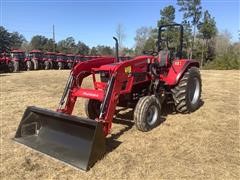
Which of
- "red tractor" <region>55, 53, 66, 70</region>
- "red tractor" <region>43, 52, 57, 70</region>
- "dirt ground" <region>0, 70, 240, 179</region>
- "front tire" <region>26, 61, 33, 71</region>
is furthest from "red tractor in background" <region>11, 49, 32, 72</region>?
"dirt ground" <region>0, 70, 240, 179</region>

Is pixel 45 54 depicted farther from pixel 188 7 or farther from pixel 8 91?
pixel 188 7

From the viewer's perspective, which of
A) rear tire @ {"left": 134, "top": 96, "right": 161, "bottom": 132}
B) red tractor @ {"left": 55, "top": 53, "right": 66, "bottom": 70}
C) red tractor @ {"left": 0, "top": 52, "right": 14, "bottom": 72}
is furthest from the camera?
red tractor @ {"left": 55, "top": 53, "right": 66, "bottom": 70}

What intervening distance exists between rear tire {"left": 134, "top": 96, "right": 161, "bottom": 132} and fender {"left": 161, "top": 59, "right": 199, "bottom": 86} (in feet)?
3.38

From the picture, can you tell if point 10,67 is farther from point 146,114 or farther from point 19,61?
point 146,114

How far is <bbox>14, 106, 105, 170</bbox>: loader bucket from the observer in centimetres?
434

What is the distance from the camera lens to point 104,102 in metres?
4.90

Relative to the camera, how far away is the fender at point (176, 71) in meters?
6.75

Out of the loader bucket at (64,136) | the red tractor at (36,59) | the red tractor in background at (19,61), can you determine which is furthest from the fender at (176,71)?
the red tractor at (36,59)

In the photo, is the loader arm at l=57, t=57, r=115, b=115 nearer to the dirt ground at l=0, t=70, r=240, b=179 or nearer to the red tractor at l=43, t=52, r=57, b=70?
the dirt ground at l=0, t=70, r=240, b=179

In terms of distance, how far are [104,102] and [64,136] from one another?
83 cm

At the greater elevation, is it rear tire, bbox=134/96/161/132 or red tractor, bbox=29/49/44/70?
red tractor, bbox=29/49/44/70

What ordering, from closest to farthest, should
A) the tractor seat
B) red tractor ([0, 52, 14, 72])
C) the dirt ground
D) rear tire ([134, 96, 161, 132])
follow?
the dirt ground
rear tire ([134, 96, 161, 132])
the tractor seat
red tractor ([0, 52, 14, 72])

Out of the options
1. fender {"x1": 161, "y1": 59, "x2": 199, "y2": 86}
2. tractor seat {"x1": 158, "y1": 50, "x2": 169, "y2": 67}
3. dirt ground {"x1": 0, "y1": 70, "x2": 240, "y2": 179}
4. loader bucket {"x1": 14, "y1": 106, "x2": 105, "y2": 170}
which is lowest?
dirt ground {"x1": 0, "y1": 70, "x2": 240, "y2": 179}

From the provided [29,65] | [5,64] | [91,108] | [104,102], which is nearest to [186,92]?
[91,108]
